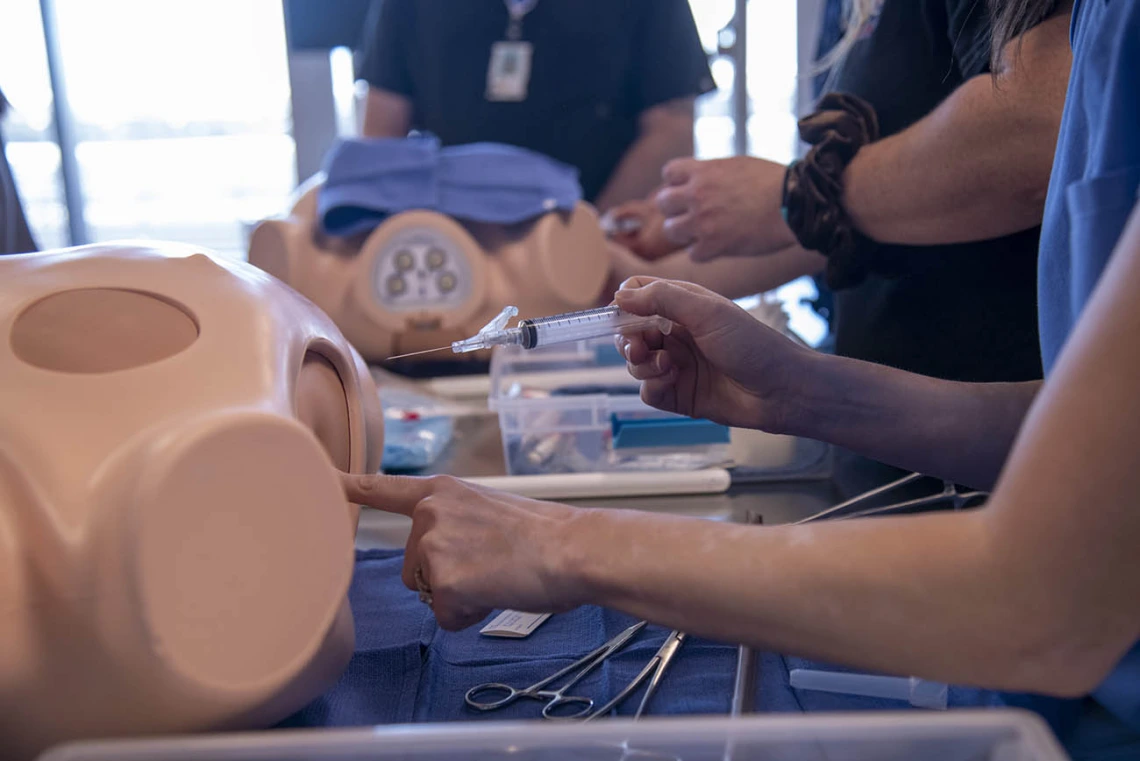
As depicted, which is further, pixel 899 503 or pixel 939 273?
pixel 939 273

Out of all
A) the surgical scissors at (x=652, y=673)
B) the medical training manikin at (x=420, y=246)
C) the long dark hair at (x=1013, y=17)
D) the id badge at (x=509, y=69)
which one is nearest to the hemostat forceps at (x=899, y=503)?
the surgical scissors at (x=652, y=673)

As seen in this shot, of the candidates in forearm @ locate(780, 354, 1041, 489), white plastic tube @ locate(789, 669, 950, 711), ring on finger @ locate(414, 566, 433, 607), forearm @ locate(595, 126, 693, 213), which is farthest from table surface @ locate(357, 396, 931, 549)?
forearm @ locate(595, 126, 693, 213)

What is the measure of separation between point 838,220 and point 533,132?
1150 mm

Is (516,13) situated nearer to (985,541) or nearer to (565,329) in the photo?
(565,329)

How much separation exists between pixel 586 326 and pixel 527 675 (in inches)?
11.6

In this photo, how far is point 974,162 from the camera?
93 centimetres

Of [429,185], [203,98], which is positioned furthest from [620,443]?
[203,98]

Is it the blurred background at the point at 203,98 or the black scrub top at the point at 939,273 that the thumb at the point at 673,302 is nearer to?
the black scrub top at the point at 939,273

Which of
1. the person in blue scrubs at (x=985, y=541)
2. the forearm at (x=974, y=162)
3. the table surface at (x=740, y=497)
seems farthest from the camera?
the table surface at (x=740, y=497)

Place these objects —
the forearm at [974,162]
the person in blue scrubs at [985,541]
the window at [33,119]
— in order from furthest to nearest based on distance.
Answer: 1. the window at [33,119]
2. the forearm at [974,162]
3. the person in blue scrubs at [985,541]

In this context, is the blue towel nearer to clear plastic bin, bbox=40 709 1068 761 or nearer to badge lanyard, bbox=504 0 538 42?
clear plastic bin, bbox=40 709 1068 761

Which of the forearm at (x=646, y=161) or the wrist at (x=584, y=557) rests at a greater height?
the forearm at (x=646, y=161)

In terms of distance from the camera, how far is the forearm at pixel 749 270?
149 cm

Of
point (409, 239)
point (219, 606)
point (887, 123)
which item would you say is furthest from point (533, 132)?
point (219, 606)
